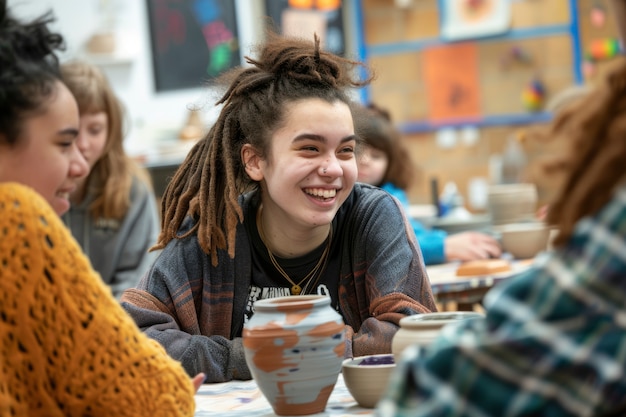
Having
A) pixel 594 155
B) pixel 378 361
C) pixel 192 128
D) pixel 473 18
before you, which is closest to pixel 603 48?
pixel 473 18

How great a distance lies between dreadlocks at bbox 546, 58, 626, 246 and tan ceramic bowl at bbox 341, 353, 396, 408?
0.54 meters

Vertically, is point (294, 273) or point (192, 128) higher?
point (192, 128)

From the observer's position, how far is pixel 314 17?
741 cm

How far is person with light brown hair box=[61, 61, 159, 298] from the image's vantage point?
3697 mm

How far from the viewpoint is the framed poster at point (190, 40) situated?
7594 mm

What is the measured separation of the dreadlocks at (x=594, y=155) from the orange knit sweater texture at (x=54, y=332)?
633mm

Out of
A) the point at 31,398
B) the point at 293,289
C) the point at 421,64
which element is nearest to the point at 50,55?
the point at 31,398

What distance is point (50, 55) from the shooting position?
1610 millimetres

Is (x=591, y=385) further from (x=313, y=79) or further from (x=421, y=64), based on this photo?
(x=421, y=64)

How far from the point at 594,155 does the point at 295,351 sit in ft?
1.97

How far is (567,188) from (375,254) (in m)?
1.17

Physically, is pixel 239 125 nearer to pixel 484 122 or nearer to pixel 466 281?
pixel 466 281

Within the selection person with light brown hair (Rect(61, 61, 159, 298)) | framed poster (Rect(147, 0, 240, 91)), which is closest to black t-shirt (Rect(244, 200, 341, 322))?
person with light brown hair (Rect(61, 61, 159, 298))

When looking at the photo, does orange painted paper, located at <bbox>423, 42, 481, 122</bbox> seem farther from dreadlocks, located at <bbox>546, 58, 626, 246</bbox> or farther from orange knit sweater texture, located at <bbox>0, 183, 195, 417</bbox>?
dreadlocks, located at <bbox>546, 58, 626, 246</bbox>
